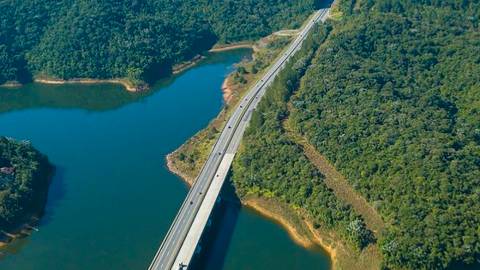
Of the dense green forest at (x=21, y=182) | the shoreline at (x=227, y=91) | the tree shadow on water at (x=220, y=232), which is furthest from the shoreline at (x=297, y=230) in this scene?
the shoreline at (x=227, y=91)

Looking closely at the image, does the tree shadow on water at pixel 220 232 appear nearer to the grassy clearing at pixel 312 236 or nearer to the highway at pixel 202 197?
the highway at pixel 202 197

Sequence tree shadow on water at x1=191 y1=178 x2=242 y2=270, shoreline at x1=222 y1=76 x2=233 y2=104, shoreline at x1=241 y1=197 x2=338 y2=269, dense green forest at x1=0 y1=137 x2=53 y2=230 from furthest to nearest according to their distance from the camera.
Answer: shoreline at x1=222 y1=76 x2=233 y2=104 < dense green forest at x1=0 y1=137 x2=53 y2=230 < shoreline at x1=241 y1=197 x2=338 y2=269 < tree shadow on water at x1=191 y1=178 x2=242 y2=270

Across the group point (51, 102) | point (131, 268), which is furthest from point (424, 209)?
point (51, 102)

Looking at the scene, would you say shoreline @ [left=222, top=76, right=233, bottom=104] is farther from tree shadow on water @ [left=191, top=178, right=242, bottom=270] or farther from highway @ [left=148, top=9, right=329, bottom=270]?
tree shadow on water @ [left=191, top=178, right=242, bottom=270]

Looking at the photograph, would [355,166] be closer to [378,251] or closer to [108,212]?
[378,251]

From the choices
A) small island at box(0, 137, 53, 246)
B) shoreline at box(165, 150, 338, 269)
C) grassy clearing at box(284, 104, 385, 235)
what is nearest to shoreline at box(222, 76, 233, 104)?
grassy clearing at box(284, 104, 385, 235)

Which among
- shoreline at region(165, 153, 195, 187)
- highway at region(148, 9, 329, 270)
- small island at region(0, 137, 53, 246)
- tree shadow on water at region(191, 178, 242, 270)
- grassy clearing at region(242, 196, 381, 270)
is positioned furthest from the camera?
shoreline at region(165, 153, 195, 187)

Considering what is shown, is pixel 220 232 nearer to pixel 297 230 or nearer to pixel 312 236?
pixel 297 230
